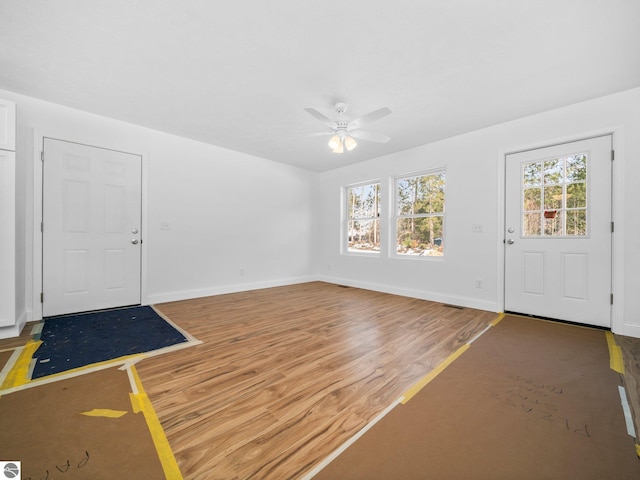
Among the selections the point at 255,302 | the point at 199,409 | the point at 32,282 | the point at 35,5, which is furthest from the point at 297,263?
the point at 35,5

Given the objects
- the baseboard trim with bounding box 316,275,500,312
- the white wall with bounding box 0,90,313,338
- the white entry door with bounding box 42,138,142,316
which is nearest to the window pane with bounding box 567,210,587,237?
the baseboard trim with bounding box 316,275,500,312

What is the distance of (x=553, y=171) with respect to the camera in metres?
3.33

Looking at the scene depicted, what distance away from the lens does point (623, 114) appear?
2.85 metres

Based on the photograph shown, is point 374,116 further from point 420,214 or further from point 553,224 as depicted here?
point 553,224

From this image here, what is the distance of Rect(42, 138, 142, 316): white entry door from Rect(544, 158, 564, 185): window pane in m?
5.50

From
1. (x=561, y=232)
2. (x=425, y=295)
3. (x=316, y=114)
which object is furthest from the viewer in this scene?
(x=425, y=295)

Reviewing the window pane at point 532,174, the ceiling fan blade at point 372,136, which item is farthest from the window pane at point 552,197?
the ceiling fan blade at point 372,136

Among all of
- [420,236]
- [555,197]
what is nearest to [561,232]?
[555,197]

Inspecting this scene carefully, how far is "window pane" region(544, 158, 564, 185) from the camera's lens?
328cm

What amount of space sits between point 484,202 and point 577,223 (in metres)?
1.01

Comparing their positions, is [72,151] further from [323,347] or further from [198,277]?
[323,347]

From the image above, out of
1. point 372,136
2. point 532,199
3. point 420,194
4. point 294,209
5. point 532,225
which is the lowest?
point 532,225

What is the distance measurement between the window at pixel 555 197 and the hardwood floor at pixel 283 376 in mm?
1411

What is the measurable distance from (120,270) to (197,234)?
117 centimetres
